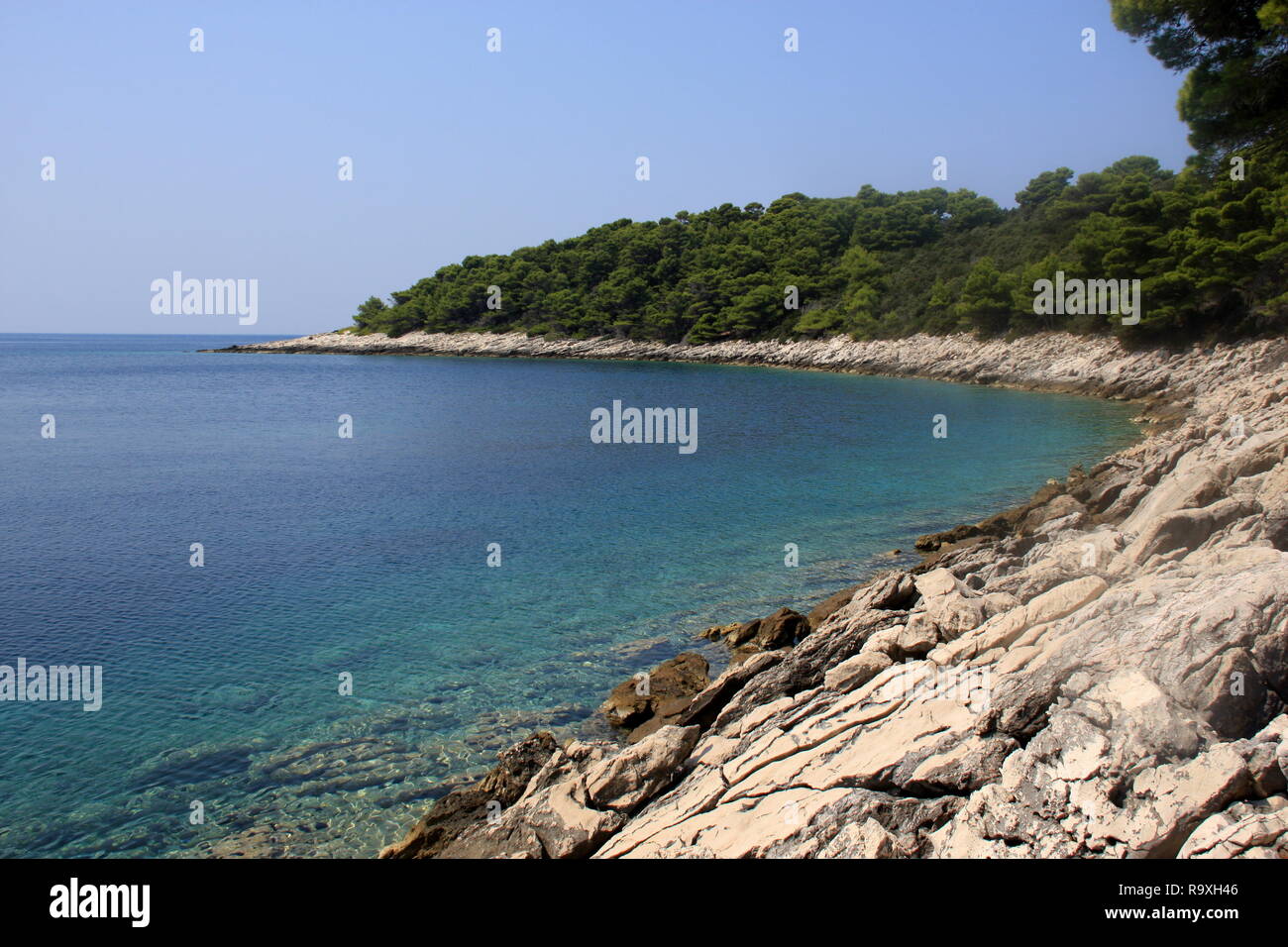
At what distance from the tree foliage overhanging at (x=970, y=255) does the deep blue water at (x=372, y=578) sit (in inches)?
474

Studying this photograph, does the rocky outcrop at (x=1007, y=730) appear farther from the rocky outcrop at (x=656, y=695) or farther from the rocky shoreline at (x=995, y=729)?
the rocky outcrop at (x=656, y=695)

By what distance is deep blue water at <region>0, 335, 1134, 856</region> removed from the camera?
1034 centimetres

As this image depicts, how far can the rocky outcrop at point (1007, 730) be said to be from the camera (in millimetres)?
5668

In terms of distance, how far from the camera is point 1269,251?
4481 centimetres

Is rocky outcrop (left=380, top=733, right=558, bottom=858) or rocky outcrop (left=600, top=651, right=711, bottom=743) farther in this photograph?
rocky outcrop (left=600, top=651, right=711, bottom=743)

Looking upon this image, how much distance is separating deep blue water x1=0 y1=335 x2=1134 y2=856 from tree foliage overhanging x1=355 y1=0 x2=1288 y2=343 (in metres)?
12.0

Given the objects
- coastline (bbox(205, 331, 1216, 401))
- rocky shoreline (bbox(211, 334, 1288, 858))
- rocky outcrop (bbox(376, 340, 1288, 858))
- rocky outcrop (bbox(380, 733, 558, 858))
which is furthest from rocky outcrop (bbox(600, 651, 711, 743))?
coastline (bbox(205, 331, 1216, 401))

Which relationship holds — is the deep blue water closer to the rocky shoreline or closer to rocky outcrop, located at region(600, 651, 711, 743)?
rocky outcrop, located at region(600, 651, 711, 743)

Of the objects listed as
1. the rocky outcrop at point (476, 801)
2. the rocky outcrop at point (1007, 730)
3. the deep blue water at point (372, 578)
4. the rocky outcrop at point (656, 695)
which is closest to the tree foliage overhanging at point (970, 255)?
the deep blue water at point (372, 578)

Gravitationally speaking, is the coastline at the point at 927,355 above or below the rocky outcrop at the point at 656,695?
above

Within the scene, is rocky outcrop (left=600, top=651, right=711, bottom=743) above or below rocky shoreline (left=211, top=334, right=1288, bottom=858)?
below

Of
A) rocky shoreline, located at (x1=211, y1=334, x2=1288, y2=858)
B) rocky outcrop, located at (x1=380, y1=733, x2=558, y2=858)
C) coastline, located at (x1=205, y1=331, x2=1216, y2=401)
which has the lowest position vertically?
rocky outcrop, located at (x1=380, y1=733, x2=558, y2=858)

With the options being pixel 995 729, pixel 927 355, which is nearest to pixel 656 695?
pixel 995 729

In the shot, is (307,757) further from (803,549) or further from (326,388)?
(326,388)
